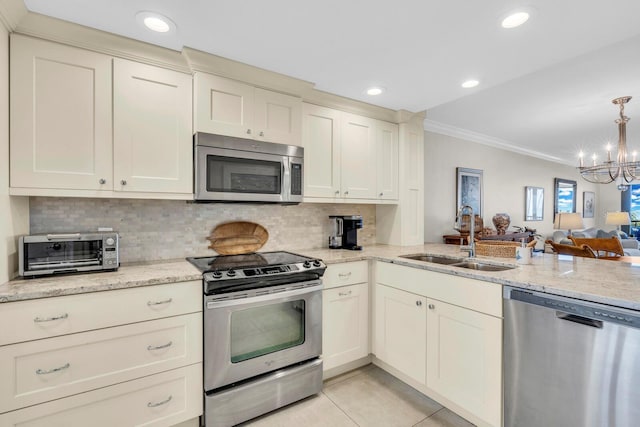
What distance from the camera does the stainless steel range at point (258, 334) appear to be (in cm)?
175

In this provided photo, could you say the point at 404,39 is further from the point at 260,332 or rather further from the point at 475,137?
the point at 475,137

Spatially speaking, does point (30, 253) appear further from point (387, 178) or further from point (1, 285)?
point (387, 178)

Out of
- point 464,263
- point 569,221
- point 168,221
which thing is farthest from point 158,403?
point 569,221

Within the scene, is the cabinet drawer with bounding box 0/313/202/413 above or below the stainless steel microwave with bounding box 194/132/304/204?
below

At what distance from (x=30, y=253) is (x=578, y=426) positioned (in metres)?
2.82

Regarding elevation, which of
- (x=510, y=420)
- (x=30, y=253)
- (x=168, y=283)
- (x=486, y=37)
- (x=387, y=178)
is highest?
(x=486, y=37)

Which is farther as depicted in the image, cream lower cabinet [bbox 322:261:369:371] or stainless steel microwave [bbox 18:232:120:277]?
cream lower cabinet [bbox 322:261:369:371]

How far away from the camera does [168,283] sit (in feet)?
5.42

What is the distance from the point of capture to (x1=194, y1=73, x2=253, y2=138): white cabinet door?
198 cm

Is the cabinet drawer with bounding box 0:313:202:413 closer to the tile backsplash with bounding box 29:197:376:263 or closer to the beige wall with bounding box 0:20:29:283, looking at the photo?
the beige wall with bounding box 0:20:29:283

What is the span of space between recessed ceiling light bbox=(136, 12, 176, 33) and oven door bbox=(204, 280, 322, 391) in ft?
5.10

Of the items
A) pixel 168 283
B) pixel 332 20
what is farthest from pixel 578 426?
pixel 332 20

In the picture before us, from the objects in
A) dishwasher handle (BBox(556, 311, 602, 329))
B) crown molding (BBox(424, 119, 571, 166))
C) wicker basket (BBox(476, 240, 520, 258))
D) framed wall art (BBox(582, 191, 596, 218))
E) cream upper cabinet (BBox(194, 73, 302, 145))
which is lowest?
dishwasher handle (BBox(556, 311, 602, 329))

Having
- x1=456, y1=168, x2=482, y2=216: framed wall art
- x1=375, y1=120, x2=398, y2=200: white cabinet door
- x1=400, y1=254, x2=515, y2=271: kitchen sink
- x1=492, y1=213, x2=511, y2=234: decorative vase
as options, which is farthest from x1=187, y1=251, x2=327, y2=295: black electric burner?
x1=492, y1=213, x2=511, y2=234: decorative vase
